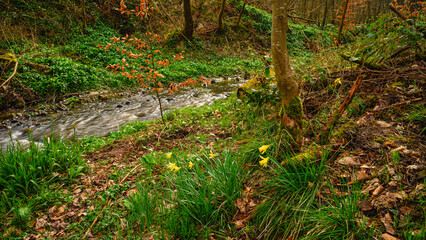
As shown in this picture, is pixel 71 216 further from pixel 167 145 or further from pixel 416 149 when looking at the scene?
pixel 416 149

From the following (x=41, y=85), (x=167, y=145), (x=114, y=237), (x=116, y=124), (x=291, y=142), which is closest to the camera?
(x=114, y=237)

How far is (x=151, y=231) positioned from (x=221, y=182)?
2.61ft

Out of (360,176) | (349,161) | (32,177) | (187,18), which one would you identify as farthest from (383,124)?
(187,18)

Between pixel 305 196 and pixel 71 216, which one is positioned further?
pixel 71 216

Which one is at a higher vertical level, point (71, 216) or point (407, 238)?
point (407, 238)

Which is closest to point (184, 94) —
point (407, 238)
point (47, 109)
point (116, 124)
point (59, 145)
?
point (116, 124)

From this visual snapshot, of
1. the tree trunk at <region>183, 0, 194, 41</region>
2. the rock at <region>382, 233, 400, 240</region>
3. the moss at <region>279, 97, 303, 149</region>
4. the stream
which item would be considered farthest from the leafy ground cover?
the tree trunk at <region>183, 0, 194, 41</region>

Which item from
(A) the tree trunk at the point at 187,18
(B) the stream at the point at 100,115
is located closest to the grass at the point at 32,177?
(B) the stream at the point at 100,115

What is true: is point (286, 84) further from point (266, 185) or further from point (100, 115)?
point (100, 115)

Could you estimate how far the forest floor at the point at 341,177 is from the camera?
1493 millimetres

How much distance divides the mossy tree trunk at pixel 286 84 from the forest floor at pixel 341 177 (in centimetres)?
21

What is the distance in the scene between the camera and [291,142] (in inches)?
92.4

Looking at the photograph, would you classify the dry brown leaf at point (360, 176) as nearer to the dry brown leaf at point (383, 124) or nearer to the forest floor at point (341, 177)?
the forest floor at point (341, 177)

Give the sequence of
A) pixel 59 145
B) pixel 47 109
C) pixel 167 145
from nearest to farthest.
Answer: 1. pixel 59 145
2. pixel 167 145
3. pixel 47 109
